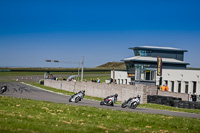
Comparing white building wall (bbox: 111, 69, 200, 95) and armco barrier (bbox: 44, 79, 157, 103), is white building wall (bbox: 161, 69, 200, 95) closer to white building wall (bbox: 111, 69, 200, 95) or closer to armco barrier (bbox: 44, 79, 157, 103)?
white building wall (bbox: 111, 69, 200, 95)

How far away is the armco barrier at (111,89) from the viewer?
106ft

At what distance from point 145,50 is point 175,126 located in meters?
66.5

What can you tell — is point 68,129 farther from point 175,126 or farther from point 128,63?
point 128,63

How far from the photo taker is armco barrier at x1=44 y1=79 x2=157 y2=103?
3234 centimetres

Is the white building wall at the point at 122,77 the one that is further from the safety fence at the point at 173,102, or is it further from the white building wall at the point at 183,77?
the safety fence at the point at 173,102

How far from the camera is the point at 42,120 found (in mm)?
11922

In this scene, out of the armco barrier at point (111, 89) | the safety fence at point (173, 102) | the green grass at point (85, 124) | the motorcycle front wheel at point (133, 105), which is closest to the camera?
the green grass at point (85, 124)

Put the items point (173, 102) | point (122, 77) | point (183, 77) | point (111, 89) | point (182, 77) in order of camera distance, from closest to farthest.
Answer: point (173, 102) → point (111, 89) → point (183, 77) → point (182, 77) → point (122, 77)

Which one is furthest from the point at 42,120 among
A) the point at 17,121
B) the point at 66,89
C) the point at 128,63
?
the point at 128,63

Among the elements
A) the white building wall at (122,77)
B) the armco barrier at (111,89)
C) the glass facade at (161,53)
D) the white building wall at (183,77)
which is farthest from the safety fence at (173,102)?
the glass facade at (161,53)

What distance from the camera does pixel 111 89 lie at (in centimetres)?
4047

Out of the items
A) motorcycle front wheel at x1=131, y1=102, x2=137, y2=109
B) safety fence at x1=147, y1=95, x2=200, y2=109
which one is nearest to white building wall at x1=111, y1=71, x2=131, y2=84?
safety fence at x1=147, y1=95, x2=200, y2=109

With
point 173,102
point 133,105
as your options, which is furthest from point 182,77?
point 133,105

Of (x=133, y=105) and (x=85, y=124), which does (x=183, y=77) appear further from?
(x=85, y=124)
